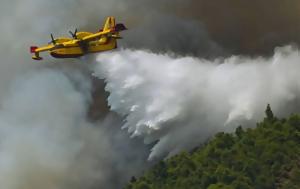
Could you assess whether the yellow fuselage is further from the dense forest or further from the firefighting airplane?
the dense forest

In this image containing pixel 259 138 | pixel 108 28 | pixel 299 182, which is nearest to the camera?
pixel 108 28

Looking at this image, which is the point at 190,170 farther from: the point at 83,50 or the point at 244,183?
the point at 83,50

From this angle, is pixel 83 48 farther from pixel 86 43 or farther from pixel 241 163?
pixel 241 163

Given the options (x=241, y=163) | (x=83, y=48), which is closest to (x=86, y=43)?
(x=83, y=48)

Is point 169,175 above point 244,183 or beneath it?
above

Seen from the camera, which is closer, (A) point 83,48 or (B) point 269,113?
(A) point 83,48

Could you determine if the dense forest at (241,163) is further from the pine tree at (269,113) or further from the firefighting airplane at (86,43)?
the firefighting airplane at (86,43)

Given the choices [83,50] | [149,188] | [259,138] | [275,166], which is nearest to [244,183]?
[275,166]

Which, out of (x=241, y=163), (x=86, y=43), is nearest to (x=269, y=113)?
(x=241, y=163)
